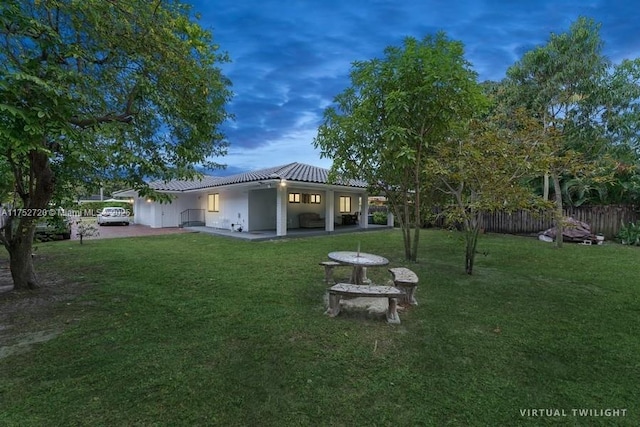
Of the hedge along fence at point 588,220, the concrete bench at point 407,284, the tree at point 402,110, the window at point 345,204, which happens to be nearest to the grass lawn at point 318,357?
the concrete bench at point 407,284

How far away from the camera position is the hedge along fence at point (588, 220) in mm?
12883

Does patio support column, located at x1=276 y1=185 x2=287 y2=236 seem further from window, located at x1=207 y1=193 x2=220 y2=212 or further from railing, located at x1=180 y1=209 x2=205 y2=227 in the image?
railing, located at x1=180 y1=209 x2=205 y2=227

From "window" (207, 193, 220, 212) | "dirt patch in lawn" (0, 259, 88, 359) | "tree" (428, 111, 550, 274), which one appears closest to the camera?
"dirt patch in lawn" (0, 259, 88, 359)

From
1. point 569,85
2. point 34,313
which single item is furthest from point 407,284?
point 569,85

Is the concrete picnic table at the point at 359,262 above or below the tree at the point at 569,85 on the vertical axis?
below

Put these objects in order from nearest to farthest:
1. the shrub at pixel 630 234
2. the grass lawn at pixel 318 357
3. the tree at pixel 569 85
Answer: the grass lawn at pixel 318 357
the tree at pixel 569 85
the shrub at pixel 630 234

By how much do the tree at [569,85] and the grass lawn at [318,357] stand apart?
8.07 meters

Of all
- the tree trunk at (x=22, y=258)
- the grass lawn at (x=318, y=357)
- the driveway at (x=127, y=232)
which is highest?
the tree trunk at (x=22, y=258)

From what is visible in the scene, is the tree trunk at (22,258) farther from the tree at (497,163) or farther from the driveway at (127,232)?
the driveway at (127,232)

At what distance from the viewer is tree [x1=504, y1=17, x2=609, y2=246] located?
11039mm

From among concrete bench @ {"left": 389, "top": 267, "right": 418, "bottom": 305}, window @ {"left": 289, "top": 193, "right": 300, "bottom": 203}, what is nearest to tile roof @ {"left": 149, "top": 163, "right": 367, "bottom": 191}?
window @ {"left": 289, "top": 193, "right": 300, "bottom": 203}

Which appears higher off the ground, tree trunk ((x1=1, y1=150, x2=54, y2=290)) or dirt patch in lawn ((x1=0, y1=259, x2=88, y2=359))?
tree trunk ((x1=1, y1=150, x2=54, y2=290))

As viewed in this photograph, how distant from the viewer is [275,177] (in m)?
12.8

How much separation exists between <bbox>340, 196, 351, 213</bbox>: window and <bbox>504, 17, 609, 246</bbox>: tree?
35.2 ft
